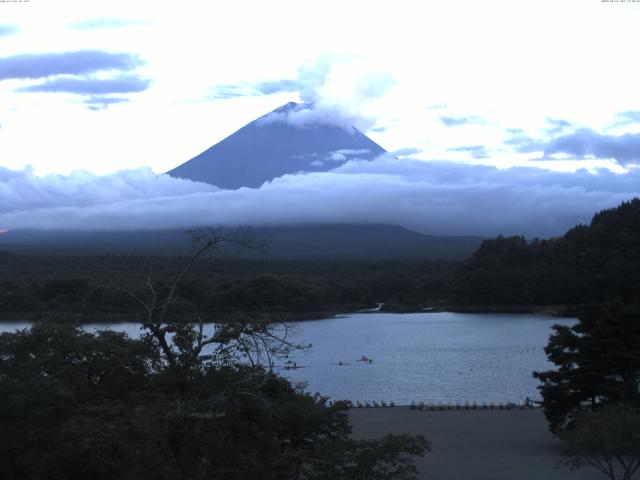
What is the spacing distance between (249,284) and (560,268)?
20.5 m

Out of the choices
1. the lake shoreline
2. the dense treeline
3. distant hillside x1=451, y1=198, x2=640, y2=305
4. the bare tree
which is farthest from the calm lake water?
the bare tree

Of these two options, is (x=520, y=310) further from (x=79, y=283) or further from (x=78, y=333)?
(x=78, y=333)

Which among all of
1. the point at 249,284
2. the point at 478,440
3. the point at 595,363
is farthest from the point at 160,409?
the point at 249,284

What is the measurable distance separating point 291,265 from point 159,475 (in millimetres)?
61194

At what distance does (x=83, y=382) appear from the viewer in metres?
8.62

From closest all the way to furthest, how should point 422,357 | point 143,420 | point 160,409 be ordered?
point 143,420 → point 160,409 → point 422,357

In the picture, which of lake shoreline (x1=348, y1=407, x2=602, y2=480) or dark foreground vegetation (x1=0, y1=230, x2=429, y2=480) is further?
lake shoreline (x1=348, y1=407, x2=602, y2=480)

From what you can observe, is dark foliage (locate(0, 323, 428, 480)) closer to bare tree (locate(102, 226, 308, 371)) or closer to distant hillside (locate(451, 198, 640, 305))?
bare tree (locate(102, 226, 308, 371))

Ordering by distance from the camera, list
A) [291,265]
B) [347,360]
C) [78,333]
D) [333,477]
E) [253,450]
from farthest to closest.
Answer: [291,265]
[347,360]
[78,333]
[333,477]
[253,450]

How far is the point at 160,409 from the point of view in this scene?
20.6ft

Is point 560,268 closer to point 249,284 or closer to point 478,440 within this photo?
point 249,284

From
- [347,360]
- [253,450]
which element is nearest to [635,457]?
[253,450]

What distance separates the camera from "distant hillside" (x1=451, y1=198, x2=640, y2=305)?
54156 millimetres

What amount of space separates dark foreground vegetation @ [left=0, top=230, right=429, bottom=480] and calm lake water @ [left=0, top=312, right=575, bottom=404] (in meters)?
8.83
